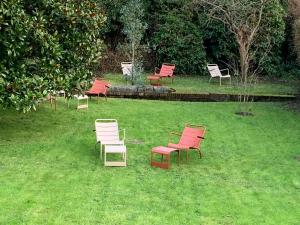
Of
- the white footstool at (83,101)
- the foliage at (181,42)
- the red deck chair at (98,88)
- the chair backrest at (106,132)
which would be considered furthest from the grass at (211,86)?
the chair backrest at (106,132)

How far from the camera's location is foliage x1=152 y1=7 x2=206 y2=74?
27.1 m

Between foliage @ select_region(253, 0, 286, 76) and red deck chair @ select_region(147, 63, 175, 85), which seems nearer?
red deck chair @ select_region(147, 63, 175, 85)

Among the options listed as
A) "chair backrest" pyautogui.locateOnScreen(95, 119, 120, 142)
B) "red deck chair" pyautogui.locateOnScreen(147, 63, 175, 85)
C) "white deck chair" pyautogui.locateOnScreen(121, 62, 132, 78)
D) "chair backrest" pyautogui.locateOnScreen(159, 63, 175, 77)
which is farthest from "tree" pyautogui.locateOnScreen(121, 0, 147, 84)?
"chair backrest" pyautogui.locateOnScreen(95, 119, 120, 142)

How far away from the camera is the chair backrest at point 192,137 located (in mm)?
13172

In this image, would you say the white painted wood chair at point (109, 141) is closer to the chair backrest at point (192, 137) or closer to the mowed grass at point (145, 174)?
the mowed grass at point (145, 174)

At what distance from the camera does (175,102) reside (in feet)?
67.9

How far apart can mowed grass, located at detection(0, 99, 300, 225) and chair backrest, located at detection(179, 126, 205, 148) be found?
0.44 m

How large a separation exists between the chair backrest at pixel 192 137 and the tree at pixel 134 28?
380 inches

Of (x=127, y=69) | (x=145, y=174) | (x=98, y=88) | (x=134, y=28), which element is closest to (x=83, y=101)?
(x=98, y=88)

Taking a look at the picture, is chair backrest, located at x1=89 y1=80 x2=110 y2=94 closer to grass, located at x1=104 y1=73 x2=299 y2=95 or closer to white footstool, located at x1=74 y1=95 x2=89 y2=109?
white footstool, located at x1=74 y1=95 x2=89 y2=109

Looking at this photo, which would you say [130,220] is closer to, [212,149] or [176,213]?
[176,213]

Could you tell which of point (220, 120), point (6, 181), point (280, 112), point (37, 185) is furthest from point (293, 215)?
point (280, 112)

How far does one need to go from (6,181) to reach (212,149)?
5.44 m

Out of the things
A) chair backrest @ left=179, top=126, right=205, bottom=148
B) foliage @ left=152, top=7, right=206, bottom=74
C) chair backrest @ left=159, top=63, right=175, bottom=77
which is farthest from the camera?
foliage @ left=152, top=7, right=206, bottom=74
